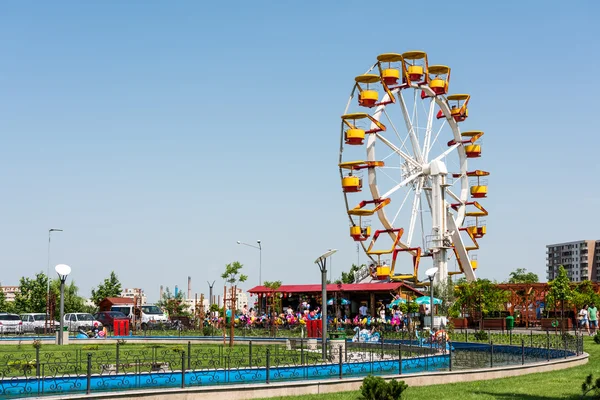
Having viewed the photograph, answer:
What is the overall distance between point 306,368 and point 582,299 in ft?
85.0

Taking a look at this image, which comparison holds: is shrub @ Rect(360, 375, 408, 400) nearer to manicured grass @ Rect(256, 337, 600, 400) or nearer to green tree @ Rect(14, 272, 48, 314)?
manicured grass @ Rect(256, 337, 600, 400)

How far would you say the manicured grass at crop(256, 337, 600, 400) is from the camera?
658 inches

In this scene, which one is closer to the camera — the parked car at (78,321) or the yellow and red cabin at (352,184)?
the parked car at (78,321)

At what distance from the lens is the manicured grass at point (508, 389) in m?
16.7

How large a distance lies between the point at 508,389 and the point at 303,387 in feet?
14.5

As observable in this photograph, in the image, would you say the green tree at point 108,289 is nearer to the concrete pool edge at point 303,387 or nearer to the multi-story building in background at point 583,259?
the concrete pool edge at point 303,387

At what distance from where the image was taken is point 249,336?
39.5 meters

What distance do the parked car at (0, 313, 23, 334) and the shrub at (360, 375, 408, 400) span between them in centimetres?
3600

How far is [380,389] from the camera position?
14.5m

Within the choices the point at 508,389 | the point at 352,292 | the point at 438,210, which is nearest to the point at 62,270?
the point at 508,389

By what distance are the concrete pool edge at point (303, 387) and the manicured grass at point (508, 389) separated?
0.30 m

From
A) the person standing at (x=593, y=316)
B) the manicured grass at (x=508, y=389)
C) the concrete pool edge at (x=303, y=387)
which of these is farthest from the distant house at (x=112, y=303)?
the manicured grass at (x=508, y=389)

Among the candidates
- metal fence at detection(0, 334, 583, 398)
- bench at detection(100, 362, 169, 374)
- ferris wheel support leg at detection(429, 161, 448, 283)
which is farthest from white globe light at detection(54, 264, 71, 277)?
ferris wheel support leg at detection(429, 161, 448, 283)

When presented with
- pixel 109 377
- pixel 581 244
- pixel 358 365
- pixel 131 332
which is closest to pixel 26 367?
pixel 109 377
